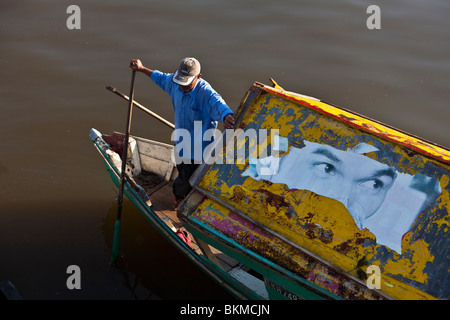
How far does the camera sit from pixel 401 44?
37.8 feet

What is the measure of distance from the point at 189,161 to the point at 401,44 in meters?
7.68

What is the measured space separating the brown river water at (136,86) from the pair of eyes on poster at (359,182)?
8.95 ft

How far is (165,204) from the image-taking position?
23.9 ft

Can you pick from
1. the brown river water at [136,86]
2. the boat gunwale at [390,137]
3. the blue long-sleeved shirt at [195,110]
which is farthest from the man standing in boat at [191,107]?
the brown river water at [136,86]

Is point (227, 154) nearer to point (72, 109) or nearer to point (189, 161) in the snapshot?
point (189, 161)

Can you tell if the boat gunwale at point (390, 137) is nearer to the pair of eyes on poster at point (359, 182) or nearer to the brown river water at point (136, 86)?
the pair of eyes on poster at point (359, 182)

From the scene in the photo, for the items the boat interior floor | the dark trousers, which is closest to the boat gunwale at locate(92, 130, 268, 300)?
the boat interior floor

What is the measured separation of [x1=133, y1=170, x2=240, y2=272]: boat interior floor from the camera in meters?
6.45

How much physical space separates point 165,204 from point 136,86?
12.8 ft

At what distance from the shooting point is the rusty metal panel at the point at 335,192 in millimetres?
4387

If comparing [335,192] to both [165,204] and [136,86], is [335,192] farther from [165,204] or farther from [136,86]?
[136,86]

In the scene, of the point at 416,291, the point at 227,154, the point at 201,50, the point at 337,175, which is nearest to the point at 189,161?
the point at 227,154
